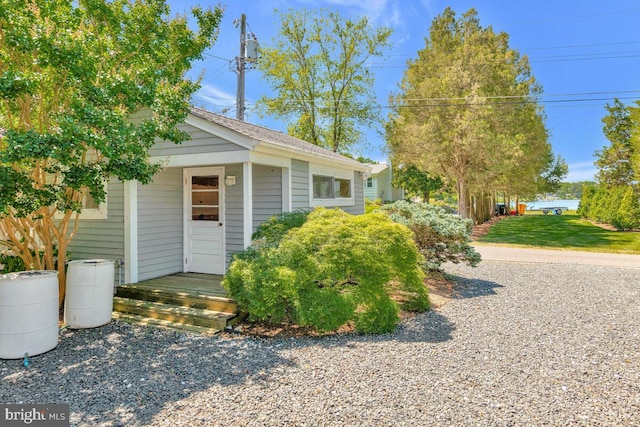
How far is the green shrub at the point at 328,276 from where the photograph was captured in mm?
4617

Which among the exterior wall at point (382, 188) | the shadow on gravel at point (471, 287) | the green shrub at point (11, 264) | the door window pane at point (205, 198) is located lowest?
the shadow on gravel at point (471, 287)

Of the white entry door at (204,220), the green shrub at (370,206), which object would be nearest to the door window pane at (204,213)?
the white entry door at (204,220)

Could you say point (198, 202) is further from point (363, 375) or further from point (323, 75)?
point (323, 75)

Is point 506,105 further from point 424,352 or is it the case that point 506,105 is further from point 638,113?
point 424,352

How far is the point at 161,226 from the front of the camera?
7047 mm

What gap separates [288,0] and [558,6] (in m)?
14.0

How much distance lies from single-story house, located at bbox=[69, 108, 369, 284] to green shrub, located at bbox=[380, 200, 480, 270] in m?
2.29

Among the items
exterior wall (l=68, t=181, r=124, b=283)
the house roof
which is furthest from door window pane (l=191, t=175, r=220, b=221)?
exterior wall (l=68, t=181, r=124, b=283)

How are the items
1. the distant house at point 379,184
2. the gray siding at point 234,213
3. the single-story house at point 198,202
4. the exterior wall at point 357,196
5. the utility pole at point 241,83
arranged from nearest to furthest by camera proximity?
the single-story house at point 198,202 < the gray siding at point 234,213 < the exterior wall at point 357,196 < the utility pole at point 241,83 < the distant house at point 379,184

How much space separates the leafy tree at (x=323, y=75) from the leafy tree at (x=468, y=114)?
158 inches

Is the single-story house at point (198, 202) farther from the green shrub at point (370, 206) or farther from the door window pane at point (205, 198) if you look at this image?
the green shrub at point (370, 206)

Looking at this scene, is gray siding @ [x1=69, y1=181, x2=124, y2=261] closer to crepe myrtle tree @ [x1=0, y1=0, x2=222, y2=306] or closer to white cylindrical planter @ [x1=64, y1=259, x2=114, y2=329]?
crepe myrtle tree @ [x1=0, y1=0, x2=222, y2=306]

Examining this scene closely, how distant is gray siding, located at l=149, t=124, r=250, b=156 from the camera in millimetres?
6152

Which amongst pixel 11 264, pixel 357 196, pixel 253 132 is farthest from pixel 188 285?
pixel 357 196
